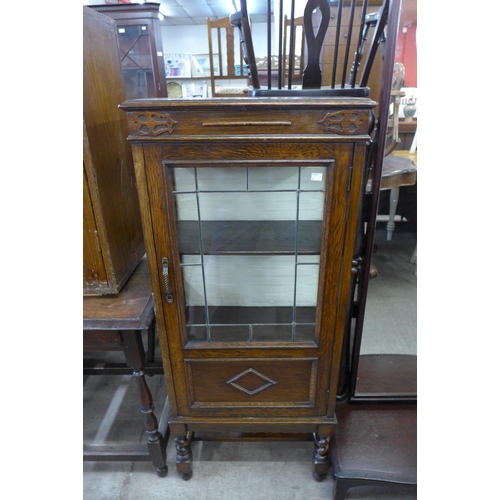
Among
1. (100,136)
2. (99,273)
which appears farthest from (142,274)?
(100,136)

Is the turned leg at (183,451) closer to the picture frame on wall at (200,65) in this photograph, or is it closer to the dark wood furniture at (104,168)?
the dark wood furniture at (104,168)

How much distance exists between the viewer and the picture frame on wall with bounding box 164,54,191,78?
15.3ft

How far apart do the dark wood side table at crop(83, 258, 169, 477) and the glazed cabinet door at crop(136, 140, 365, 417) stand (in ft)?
0.36

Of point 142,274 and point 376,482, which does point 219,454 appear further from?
point 142,274

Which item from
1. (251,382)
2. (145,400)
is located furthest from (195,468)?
(251,382)

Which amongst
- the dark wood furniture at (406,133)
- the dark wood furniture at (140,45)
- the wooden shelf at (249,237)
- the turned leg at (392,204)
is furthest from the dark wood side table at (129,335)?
the dark wood furniture at (406,133)

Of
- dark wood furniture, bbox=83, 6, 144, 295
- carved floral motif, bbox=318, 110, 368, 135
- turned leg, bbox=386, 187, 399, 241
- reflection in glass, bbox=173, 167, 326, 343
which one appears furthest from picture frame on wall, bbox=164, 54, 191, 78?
carved floral motif, bbox=318, 110, 368, 135

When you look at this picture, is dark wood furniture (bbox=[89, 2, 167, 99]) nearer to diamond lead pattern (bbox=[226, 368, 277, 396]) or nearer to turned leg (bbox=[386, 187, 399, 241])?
diamond lead pattern (bbox=[226, 368, 277, 396])

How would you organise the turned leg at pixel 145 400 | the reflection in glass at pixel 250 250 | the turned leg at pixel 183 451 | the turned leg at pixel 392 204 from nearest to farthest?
the reflection in glass at pixel 250 250, the turned leg at pixel 145 400, the turned leg at pixel 183 451, the turned leg at pixel 392 204

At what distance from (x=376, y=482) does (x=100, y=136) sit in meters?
1.32

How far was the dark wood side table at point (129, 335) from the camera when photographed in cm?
101

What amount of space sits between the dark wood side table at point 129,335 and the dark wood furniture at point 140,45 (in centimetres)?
128

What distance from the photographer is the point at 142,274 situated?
4.00 ft
